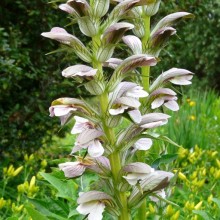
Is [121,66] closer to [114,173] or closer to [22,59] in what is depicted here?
[114,173]

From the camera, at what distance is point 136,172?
5.64 feet

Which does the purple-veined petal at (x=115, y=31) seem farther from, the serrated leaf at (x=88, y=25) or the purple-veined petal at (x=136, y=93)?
the purple-veined petal at (x=136, y=93)

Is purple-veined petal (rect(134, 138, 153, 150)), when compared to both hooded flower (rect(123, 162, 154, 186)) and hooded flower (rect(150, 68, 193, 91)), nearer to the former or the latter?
hooded flower (rect(123, 162, 154, 186))

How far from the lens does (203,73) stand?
17.5 metres

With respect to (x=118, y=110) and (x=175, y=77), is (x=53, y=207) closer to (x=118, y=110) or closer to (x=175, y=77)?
(x=175, y=77)

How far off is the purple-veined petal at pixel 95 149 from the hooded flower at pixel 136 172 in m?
0.13

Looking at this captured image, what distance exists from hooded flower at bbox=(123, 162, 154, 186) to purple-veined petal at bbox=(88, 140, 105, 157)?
126mm

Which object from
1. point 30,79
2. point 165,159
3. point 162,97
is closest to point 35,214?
point 165,159

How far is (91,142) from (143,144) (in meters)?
0.26

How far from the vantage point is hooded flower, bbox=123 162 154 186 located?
5.61 ft

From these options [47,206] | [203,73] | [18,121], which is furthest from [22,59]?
[203,73]

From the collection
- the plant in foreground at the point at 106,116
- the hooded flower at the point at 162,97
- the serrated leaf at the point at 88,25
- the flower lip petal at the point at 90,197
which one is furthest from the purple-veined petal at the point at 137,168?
the serrated leaf at the point at 88,25

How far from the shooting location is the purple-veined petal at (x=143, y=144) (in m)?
1.84

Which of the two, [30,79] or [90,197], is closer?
[90,197]
